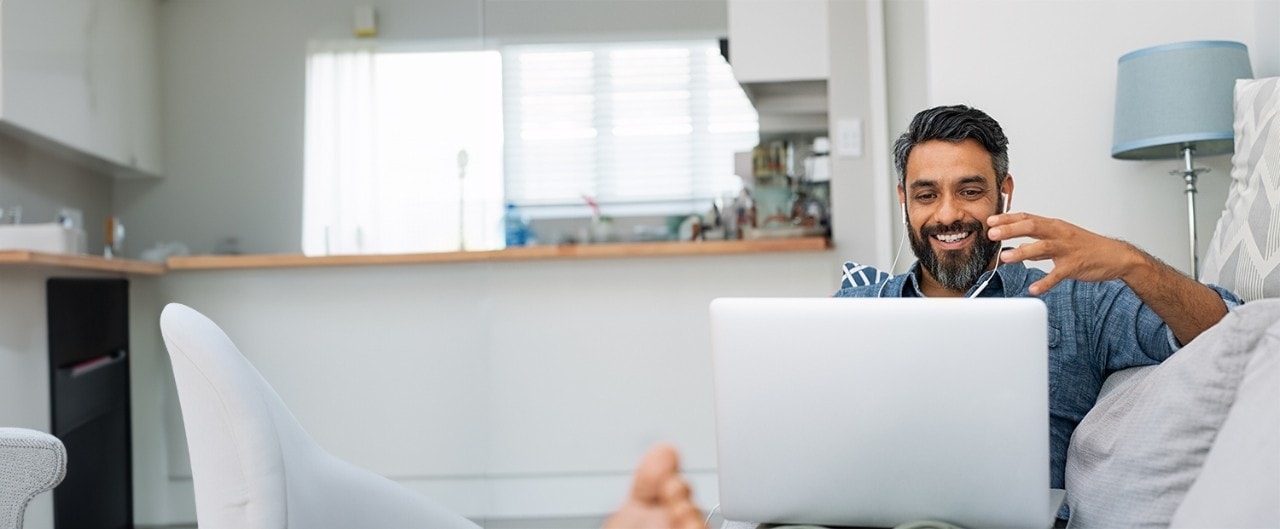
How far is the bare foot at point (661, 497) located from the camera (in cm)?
52

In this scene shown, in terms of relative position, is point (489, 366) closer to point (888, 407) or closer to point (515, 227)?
Result: point (515, 227)

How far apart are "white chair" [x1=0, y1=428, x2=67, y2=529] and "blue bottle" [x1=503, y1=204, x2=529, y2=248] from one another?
2.87m

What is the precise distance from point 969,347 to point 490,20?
4.20 m

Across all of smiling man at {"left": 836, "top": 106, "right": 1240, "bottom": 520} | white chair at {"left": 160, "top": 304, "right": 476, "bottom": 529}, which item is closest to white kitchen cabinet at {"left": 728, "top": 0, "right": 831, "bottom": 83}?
smiling man at {"left": 836, "top": 106, "right": 1240, "bottom": 520}

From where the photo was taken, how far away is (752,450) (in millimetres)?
1131

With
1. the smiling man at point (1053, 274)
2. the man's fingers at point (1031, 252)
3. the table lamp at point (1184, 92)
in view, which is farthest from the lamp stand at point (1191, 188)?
the man's fingers at point (1031, 252)

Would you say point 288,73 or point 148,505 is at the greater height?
point 288,73

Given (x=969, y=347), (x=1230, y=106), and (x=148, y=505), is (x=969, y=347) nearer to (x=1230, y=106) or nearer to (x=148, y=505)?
(x=1230, y=106)

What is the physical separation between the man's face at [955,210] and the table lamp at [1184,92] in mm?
664

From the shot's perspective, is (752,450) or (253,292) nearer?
(752,450)

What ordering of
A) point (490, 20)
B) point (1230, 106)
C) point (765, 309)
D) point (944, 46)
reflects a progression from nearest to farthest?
point (765, 309)
point (1230, 106)
point (944, 46)
point (490, 20)

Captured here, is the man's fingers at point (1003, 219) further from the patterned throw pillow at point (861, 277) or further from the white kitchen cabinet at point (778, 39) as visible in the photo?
the white kitchen cabinet at point (778, 39)

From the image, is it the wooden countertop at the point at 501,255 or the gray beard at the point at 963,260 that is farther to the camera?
the wooden countertop at the point at 501,255

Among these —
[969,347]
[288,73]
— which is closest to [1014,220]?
[969,347]
